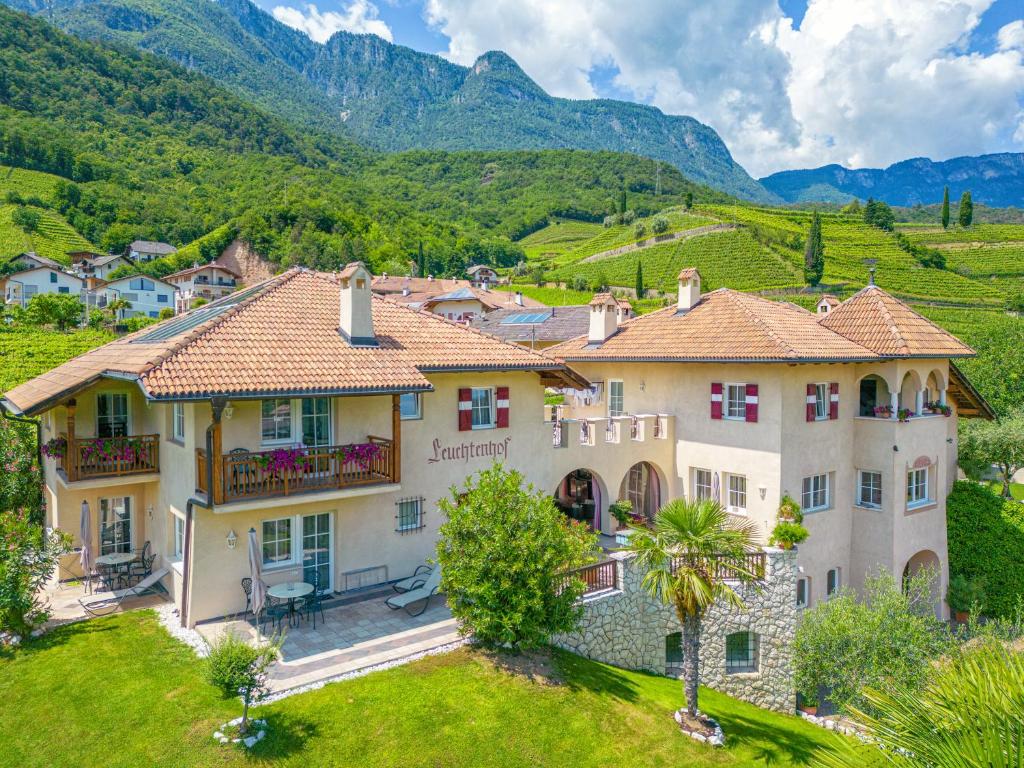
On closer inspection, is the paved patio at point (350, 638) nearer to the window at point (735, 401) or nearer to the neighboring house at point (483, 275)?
the window at point (735, 401)

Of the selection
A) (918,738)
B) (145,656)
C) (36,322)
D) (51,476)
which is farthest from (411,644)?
(36,322)

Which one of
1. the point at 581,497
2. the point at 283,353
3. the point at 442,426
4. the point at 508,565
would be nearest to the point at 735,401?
the point at 581,497

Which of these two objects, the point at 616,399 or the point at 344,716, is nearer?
the point at 344,716

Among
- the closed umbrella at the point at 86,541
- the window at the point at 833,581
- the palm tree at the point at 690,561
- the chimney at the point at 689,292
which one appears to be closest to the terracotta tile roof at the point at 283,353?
the closed umbrella at the point at 86,541

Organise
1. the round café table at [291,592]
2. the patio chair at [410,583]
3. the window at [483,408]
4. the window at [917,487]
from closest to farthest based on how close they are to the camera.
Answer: the round café table at [291,592], the patio chair at [410,583], the window at [483,408], the window at [917,487]

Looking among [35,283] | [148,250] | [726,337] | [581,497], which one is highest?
[148,250]

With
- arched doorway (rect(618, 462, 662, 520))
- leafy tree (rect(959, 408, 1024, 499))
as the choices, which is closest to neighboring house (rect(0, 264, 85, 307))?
arched doorway (rect(618, 462, 662, 520))

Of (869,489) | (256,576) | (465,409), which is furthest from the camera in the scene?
(869,489)

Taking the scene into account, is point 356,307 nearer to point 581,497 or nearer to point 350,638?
point 350,638
